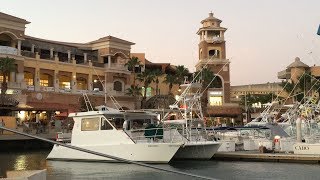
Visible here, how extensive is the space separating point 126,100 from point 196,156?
1389 inches

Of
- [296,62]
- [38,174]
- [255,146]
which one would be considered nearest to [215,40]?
[296,62]

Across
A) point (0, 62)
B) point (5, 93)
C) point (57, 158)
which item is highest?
point (0, 62)

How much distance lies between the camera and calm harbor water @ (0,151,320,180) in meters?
22.5

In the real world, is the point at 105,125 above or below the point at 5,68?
below

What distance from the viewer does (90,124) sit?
28969mm

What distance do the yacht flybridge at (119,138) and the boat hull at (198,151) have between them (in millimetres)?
2535

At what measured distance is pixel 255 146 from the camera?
33.8 meters

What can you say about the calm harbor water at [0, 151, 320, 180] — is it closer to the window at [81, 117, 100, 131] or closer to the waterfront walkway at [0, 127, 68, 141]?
the window at [81, 117, 100, 131]

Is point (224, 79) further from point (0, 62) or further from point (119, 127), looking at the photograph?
point (119, 127)

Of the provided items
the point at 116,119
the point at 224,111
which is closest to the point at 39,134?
the point at 116,119

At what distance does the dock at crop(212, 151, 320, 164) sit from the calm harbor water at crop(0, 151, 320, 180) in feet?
2.28

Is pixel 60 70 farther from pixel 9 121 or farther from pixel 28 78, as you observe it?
pixel 9 121

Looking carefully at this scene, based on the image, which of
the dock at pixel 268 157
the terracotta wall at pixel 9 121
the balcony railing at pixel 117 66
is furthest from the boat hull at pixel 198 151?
the balcony railing at pixel 117 66

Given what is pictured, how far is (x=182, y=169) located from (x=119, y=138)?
176 inches
